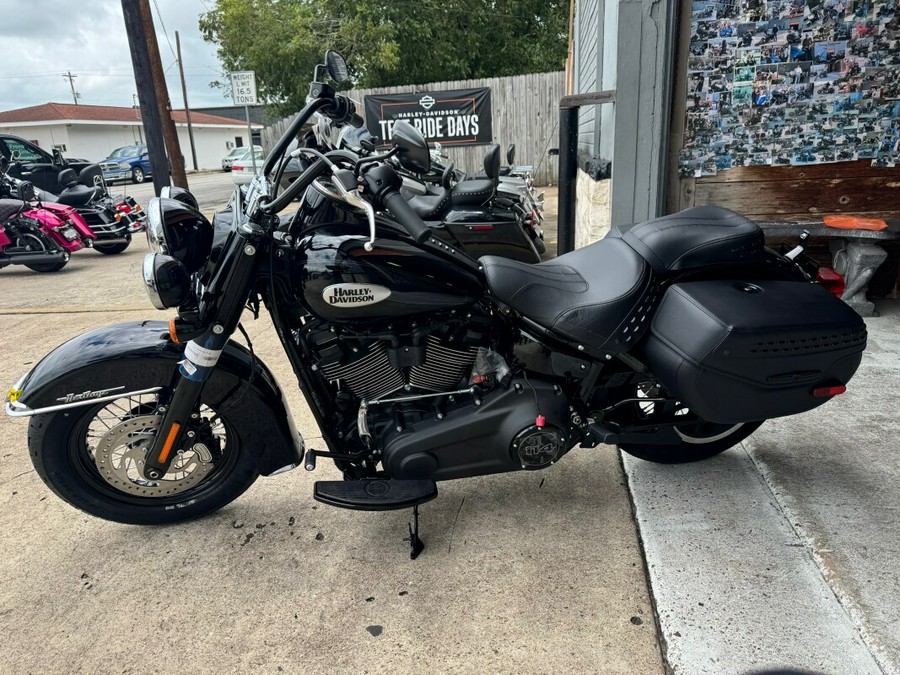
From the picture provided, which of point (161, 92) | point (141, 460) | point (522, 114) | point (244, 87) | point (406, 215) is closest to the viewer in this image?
point (406, 215)

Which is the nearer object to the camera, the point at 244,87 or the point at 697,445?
the point at 697,445

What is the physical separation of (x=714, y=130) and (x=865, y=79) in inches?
38.2

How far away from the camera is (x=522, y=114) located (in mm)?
13945

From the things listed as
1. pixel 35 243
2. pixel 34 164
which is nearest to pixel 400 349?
pixel 35 243

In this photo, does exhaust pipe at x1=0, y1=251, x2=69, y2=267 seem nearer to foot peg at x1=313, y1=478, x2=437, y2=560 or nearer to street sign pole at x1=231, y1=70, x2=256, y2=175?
street sign pole at x1=231, y1=70, x2=256, y2=175

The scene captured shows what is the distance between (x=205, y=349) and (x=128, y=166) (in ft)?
92.8

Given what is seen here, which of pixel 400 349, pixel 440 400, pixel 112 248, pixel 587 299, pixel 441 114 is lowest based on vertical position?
pixel 112 248

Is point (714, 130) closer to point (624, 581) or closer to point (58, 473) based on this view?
point (624, 581)

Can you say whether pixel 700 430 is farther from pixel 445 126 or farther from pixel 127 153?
pixel 127 153

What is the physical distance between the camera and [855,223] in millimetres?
4180

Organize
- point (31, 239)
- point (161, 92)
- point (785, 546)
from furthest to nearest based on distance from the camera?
point (31, 239) → point (161, 92) → point (785, 546)

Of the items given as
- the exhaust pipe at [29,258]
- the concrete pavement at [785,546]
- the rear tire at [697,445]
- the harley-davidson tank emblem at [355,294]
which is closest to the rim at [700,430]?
the rear tire at [697,445]

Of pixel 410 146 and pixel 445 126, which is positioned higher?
pixel 410 146

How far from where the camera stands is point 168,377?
2.35m
